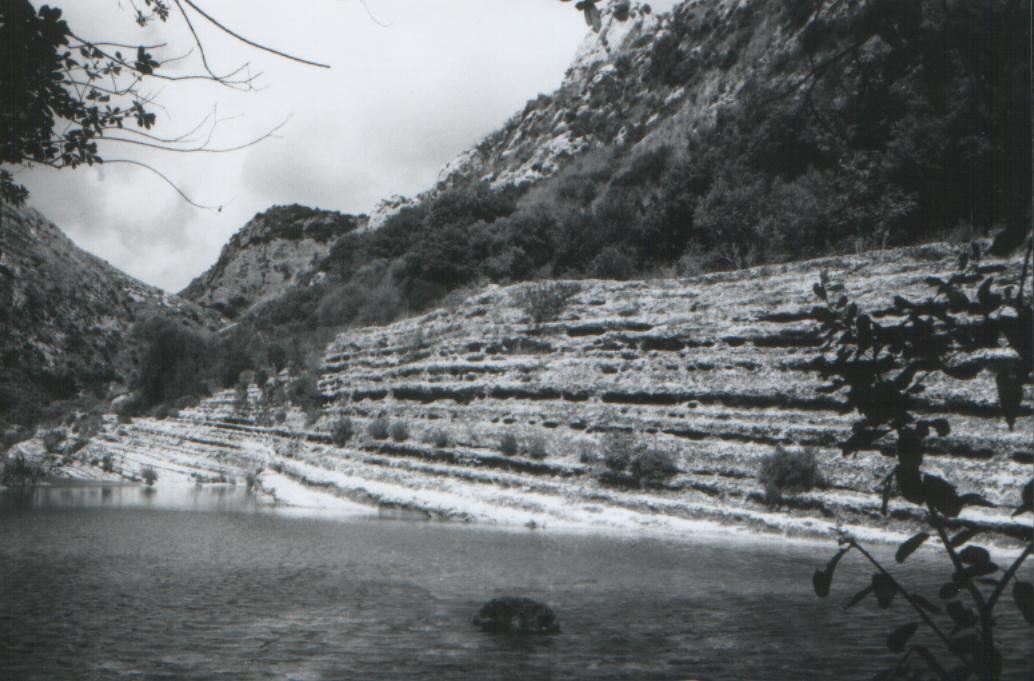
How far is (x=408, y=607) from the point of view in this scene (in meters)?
6.33

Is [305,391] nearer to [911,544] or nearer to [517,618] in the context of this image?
[517,618]

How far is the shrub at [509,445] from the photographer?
14.4 m

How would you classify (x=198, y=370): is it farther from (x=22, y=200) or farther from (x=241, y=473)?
(x=22, y=200)

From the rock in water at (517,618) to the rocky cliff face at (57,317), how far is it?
2946 cm

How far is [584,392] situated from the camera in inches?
577

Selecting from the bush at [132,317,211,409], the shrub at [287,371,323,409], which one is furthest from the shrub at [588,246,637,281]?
the bush at [132,317,211,409]

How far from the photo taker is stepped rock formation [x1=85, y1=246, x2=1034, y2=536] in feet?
34.3

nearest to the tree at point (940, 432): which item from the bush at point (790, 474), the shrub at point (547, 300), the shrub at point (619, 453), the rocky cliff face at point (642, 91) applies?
the bush at point (790, 474)

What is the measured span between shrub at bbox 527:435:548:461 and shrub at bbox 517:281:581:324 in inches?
127

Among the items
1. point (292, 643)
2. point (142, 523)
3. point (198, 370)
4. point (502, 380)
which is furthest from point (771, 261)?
point (198, 370)

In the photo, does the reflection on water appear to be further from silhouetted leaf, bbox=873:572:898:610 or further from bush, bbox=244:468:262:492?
silhouetted leaf, bbox=873:572:898:610

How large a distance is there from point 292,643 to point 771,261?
46.8 ft

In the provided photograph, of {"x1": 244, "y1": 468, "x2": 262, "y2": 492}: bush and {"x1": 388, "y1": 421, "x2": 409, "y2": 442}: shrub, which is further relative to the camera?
{"x1": 244, "y1": 468, "x2": 262, "y2": 492}: bush

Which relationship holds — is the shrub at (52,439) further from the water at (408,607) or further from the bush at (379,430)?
the water at (408,607)
